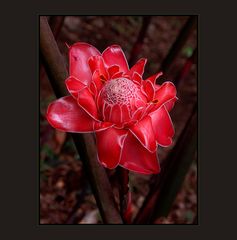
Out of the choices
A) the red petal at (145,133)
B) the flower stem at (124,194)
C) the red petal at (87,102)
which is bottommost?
the flower stem at (124,194)

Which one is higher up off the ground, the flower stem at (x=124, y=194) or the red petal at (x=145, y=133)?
the red petal at (x=145, y=133)

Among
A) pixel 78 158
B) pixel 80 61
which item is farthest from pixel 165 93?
pixel 78 158

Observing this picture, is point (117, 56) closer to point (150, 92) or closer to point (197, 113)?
point (150, 92)

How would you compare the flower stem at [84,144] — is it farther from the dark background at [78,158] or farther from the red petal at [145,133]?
the dark background at [78,158]

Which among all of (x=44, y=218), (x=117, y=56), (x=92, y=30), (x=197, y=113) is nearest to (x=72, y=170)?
(x=44, y=218)

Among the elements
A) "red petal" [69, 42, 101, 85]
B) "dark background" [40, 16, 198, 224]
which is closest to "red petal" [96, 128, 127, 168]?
"red petal" [69, 42, 101, 85]

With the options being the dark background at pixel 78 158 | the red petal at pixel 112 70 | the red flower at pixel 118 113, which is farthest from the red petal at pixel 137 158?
the dark background at pixel 78 158

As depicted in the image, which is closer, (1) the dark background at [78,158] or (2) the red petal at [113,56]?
(2) the red petal at [113,56]
